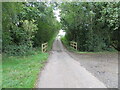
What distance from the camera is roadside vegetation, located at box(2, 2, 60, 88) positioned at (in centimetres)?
432

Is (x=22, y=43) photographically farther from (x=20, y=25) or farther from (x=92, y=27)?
(x=92, y=27)

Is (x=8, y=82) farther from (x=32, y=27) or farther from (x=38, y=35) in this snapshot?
(x=38, y=35)

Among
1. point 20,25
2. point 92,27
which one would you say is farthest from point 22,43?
point 92,27

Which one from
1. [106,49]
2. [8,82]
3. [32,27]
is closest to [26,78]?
[8,82]

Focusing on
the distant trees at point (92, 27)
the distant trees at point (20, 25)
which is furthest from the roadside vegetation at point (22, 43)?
the distant trees at point (92, 27)

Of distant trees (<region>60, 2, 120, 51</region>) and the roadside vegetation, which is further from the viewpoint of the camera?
distant trees (<region>60, 2, 120, 51</region>)

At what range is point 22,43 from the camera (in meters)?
9.68

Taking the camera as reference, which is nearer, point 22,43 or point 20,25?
point 22,43

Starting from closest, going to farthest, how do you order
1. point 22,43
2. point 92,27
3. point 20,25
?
point 22,43 < point 20,25 < point 92,27

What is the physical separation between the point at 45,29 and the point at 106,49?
261 inches

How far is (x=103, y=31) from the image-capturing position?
39.6 ft

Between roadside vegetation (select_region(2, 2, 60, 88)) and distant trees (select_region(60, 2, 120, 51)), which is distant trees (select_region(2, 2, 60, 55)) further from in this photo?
distant trees (select_region(60, 2, 120, 51))

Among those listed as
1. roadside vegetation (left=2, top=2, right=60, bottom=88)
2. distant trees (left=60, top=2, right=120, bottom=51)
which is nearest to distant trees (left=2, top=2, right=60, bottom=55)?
roadside vegetation (left=2, top=2, right=60, bottom=88)

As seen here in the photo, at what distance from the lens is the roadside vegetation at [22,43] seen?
4319 millimetres
